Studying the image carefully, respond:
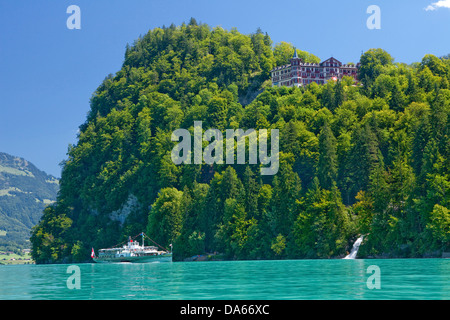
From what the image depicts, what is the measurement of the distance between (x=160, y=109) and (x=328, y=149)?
7574 centimetres

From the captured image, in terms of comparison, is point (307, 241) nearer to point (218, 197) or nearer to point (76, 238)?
point (218, 197)

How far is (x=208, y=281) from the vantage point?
5600cm
